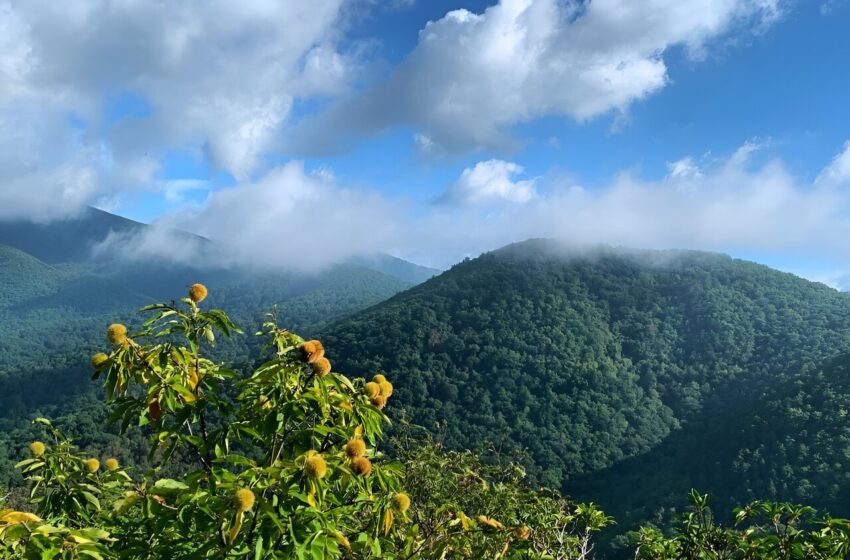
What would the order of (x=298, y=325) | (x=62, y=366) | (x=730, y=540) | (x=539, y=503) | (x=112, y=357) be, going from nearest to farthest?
(x=112, y=357) < (x=730, y=540) < (x=539, y=503) < (x=62, y=366) < (x=298, y=325)

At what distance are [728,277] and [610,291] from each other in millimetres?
26959

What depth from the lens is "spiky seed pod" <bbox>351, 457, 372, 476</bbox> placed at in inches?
123

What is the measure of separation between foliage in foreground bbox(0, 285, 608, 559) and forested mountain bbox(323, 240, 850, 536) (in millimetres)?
51181

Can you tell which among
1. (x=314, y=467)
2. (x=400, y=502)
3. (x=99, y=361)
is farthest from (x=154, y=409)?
(x=400, y=502)

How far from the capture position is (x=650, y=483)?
64.4 meters

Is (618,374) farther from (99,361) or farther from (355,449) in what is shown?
(99,361)

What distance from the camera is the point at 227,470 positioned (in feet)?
9.69

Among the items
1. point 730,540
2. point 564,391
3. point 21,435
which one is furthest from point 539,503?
point 21,435

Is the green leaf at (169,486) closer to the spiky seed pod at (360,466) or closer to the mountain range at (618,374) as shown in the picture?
the spiky seed pod at (360,466)

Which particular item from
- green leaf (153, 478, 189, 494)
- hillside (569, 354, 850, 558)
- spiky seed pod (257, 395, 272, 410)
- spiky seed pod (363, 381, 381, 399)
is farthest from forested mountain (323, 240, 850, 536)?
green leaf (153, 478, 189, 494)

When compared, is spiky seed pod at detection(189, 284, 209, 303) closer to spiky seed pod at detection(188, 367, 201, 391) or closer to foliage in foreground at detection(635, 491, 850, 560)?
spiky seed pod at detection(188, 367, 201, 391)

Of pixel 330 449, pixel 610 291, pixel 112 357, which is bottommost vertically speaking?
pixel 330 449

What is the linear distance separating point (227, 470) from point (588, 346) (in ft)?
348

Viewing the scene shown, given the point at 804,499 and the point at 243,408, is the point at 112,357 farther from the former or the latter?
the point at 804,499
